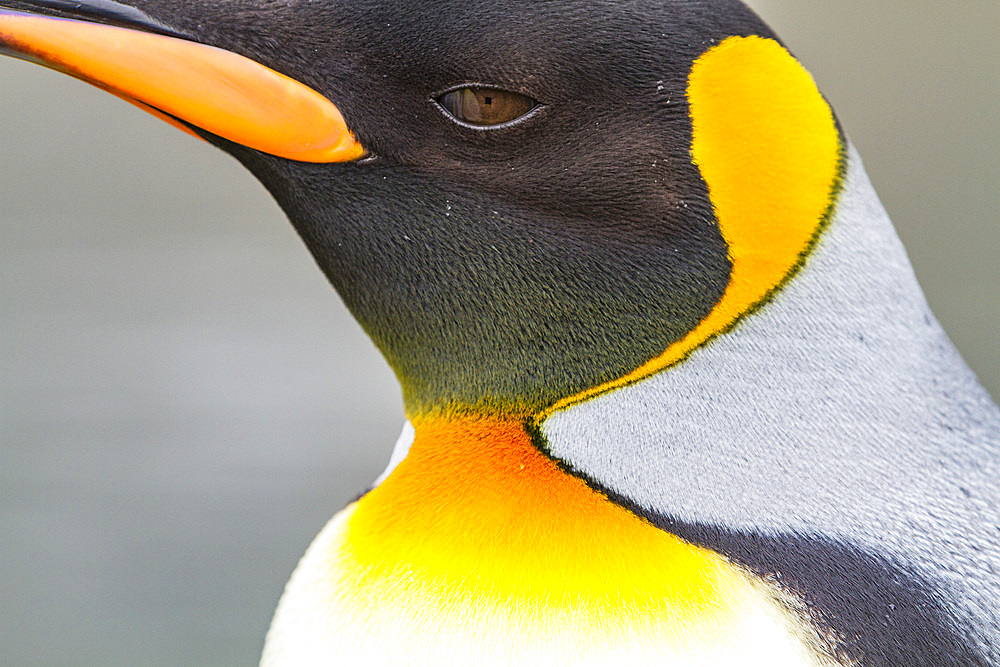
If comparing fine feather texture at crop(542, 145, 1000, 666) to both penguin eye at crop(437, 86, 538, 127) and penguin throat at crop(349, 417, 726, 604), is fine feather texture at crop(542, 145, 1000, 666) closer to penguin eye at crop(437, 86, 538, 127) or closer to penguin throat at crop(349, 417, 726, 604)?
penguin throat at crop(349, 417, 726, 604)

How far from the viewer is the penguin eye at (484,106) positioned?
876 millimetres

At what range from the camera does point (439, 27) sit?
2.82ft

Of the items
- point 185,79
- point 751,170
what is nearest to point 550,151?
point 751,170

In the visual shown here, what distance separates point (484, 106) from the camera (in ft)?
2.88

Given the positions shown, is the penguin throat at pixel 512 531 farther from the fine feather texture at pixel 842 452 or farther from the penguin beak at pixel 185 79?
the penguin beak at pixel 185 79

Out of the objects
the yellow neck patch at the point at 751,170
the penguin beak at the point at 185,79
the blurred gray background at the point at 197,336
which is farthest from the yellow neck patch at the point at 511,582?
the blurred gray background at the point at 197,336

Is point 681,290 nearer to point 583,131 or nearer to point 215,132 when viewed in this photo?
point 583,131

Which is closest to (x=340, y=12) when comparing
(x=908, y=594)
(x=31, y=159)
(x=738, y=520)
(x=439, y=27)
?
(x=439, y=27)

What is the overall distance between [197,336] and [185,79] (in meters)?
5.57

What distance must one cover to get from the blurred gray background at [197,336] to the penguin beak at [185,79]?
3131mm

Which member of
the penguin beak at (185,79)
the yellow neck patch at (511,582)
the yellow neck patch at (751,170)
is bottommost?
the yellow neck patch at (511,582)

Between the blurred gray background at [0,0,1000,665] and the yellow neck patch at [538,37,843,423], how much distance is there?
320 centimetres

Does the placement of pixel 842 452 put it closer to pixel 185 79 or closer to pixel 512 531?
pixel 512 531

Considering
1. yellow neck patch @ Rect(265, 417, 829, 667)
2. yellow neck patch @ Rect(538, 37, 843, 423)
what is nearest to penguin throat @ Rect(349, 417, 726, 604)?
→ yellow neck patch @ Rect(265, 417, 829, 667)
